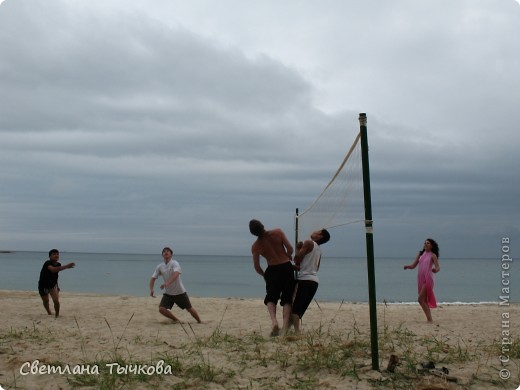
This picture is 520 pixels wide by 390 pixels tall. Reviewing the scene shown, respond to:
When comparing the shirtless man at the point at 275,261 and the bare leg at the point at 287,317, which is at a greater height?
the shirtless man at the point at 275,261

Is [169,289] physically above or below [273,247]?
below

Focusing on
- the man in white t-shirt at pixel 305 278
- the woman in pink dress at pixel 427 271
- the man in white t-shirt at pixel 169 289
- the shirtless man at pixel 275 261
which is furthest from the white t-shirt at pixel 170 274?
the woman in pink dress at pixel 427 271

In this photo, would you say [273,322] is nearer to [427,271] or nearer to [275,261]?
[275,261]

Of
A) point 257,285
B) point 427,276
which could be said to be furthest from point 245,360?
point 257,285

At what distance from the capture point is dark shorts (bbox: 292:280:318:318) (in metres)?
6.11

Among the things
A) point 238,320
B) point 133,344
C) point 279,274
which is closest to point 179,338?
point 133,344

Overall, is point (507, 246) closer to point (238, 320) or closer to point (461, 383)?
point (461, 383)

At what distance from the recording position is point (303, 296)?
611 cm

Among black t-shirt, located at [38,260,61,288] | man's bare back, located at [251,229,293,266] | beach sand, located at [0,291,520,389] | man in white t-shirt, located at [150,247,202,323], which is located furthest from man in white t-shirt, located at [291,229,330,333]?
black t-shirt, located at [38,260,61,288]

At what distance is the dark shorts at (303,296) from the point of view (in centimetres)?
611

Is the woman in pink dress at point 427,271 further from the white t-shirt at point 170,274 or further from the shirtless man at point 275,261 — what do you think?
the white t-shirt at point 170,274

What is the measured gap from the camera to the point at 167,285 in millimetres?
7590

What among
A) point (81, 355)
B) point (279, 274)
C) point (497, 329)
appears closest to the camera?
point (81, 355)

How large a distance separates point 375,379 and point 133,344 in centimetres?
278
